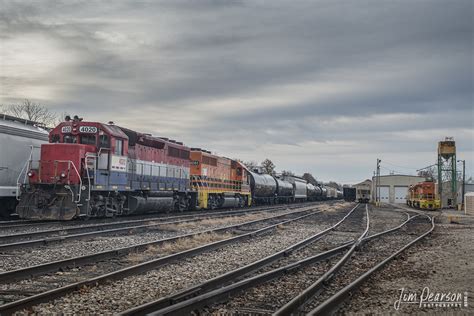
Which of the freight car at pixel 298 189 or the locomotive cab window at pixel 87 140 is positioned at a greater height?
the locomotive cab window at pixel 87 140

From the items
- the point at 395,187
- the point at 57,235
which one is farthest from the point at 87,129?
the point at 395,187

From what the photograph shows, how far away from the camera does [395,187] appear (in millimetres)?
97562

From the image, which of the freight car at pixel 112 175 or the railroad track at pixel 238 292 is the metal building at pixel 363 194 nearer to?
the freight car at pixel 112 175

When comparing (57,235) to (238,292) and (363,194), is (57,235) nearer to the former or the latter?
(238,292)

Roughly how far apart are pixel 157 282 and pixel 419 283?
4858mm

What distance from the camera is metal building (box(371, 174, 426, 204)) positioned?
96000 millimetres

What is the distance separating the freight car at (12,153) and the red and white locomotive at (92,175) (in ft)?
3.35

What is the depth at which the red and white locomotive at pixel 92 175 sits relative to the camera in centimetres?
1814

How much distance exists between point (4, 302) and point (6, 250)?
5043 mm

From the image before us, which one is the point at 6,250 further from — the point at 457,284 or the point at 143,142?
the point at 143,142

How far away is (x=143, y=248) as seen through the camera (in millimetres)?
12195

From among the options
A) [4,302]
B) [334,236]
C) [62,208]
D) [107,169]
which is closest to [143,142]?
[107,169]

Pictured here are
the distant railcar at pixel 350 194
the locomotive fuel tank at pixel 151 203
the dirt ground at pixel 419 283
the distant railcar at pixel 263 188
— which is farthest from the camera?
the distant railcar at pixel 350 194

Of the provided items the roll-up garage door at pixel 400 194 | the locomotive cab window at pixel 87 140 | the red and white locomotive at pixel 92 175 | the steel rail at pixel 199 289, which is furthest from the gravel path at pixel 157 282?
the roll-up garage door at pixel 400 194
